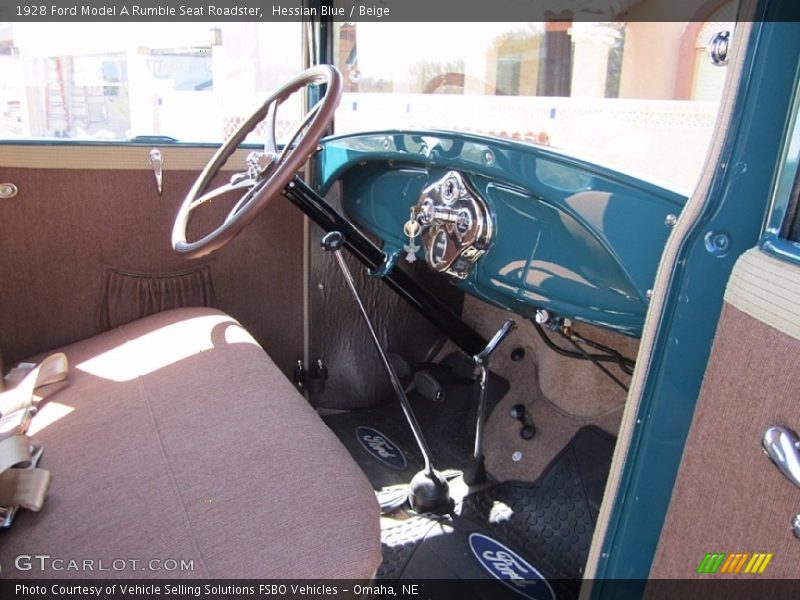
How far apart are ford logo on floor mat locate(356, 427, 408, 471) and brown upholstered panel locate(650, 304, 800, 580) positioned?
1126 mm

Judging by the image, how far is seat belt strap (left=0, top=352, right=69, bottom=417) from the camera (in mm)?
1271

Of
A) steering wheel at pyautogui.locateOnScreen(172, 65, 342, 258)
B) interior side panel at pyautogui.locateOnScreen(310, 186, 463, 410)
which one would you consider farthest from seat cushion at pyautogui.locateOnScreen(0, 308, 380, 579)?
interior side panel at pyautogui.locateOnScreen(310, 186, 463, 410)

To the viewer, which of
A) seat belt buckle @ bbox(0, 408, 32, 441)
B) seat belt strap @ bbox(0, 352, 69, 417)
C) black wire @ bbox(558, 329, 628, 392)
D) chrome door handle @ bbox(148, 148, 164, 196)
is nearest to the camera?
seat belt buckle @ bbox(0, 408, 32, 441)

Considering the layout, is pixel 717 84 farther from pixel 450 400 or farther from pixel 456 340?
pixel 450 400

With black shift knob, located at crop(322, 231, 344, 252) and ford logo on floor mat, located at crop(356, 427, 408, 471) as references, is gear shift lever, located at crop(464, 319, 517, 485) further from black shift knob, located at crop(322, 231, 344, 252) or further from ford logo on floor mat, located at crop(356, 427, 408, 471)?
black shift knob, located at crop(322, 231, 344, 252)

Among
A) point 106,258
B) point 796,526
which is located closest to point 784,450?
point 796,526

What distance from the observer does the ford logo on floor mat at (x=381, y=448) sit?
6.08ft

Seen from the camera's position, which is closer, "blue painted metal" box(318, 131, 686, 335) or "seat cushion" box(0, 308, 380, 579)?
"seat cushion" box(0, 308, 380, 579)

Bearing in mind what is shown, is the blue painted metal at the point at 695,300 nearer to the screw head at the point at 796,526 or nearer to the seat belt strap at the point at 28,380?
the screw head at the point at 796,526

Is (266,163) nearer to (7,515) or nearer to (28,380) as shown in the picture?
(28,380)

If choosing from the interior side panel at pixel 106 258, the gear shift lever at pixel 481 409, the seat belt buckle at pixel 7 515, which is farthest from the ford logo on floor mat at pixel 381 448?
the seat belt buckle at pixel 7 515

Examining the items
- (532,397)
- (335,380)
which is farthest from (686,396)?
(335,380)

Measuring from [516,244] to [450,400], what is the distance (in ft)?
2.82

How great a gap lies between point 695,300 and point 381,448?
4.38ft
